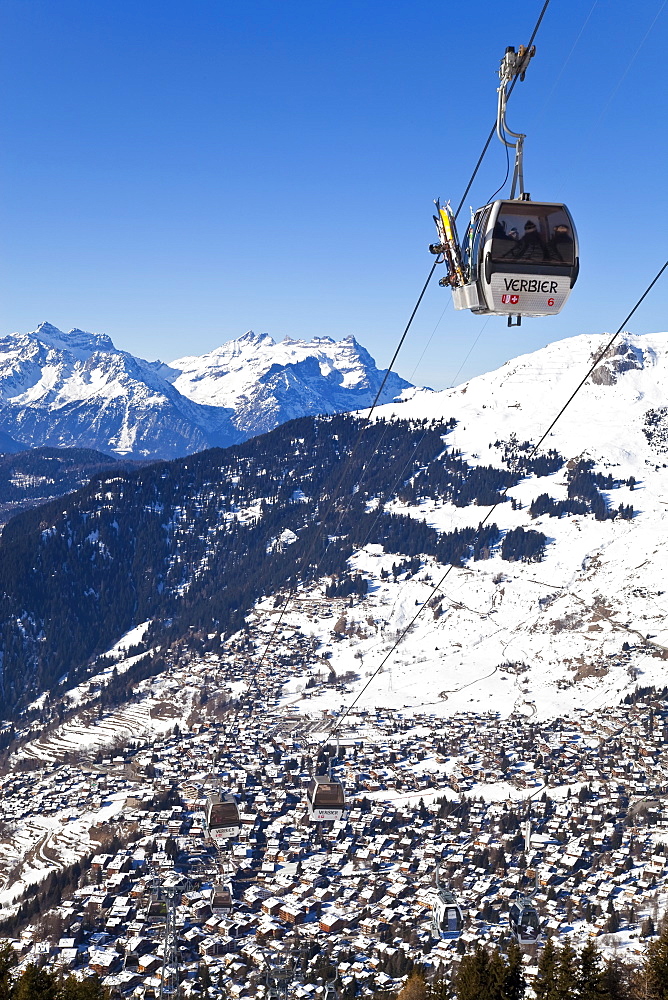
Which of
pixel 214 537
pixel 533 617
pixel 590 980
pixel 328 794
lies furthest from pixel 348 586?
pixel 590 980

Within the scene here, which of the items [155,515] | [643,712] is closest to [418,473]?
[155,515]

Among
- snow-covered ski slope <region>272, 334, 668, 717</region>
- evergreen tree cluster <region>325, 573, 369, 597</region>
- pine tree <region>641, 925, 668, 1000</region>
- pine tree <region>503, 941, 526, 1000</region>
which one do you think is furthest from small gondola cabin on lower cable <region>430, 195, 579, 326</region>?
evergreen tree cluster <region>325, 573, 369, 597</region>

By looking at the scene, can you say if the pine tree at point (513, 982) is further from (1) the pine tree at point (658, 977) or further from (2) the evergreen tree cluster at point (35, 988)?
(2) the evergreen tree cluster at point (35, 988)

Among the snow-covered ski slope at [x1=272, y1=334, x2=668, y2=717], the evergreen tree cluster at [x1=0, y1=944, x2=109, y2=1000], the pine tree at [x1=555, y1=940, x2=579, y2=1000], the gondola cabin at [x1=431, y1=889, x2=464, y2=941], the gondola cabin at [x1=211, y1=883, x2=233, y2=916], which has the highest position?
the snow-covered ski slope at [x1=272, y1=334, x2=668, y2=717]

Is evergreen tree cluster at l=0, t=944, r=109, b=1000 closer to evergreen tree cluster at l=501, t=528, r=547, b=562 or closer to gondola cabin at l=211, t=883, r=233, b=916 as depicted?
gondola cabin at l=211, t=883, r=233, b=916

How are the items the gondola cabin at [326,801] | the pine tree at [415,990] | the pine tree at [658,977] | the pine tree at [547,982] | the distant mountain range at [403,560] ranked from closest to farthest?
the pine tree at [658,977]
the pine tree at [547,982]
the pine tree at [415,990]
the gondola cabin at [326,801]
the distant mountain range at [403,560]

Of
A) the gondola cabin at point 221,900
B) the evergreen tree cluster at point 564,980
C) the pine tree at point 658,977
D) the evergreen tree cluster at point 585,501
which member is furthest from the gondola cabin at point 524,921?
the evergreen tree cluster at point 585,501

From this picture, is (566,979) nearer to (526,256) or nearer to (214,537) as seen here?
(526,256)
